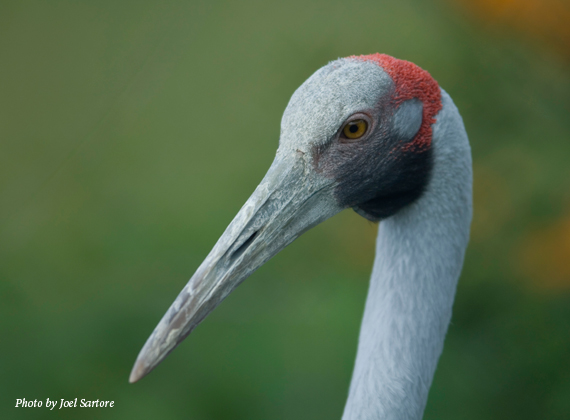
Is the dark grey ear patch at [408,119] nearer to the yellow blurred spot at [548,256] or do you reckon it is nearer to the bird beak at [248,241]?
the bird beak at [248,241]

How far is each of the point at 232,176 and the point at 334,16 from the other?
10.1 feet

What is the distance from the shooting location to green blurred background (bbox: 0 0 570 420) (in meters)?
4.50

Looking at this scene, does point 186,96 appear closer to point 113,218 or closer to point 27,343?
point 113,218

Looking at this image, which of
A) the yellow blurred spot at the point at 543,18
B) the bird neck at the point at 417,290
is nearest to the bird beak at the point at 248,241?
the bird neck at the point at 417,290

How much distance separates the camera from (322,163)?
1.93 metres

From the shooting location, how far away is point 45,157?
724 cm

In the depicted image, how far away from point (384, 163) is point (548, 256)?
131 inches

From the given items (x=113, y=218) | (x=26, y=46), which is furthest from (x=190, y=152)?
(x=26, y=46)

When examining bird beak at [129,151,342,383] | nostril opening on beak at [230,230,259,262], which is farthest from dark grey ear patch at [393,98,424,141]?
nostril opening on beak at [230,230,259,262]

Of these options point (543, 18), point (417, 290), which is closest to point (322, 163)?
point (417, 290)

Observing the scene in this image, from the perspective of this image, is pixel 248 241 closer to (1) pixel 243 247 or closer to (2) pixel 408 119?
(1) pixel 243 247

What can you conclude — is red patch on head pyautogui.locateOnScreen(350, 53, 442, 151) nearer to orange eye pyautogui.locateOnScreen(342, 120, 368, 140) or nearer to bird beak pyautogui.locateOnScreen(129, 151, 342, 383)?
orange eye pyautogui.locateOnScreen(342, 120, 368, 140)

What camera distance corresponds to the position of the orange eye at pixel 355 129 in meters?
1.91

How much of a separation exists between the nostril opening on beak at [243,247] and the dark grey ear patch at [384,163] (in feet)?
1.11
